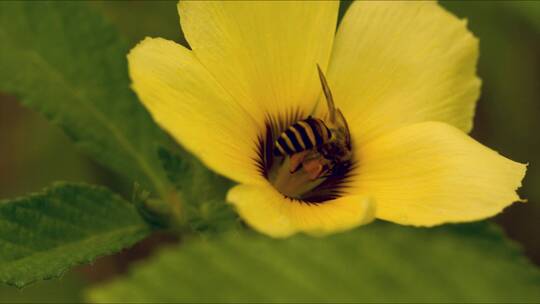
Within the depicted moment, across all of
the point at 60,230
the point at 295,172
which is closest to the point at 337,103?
the point at 295,172

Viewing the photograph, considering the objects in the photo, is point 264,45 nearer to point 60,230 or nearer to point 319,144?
point 319,144

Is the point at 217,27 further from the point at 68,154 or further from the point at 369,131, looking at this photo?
the point at 68,154

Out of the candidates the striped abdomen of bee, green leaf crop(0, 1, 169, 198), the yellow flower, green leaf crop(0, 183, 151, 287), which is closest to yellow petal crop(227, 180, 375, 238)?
the yellow flower

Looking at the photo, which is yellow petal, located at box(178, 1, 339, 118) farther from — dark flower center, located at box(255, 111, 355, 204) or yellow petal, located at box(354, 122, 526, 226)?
yellow petal, located at box(354, 122, 526, 226)

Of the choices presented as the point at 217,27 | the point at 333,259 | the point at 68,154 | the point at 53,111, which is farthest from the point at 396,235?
the point at 68,154

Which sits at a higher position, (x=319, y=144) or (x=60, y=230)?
(x=319, y=144)

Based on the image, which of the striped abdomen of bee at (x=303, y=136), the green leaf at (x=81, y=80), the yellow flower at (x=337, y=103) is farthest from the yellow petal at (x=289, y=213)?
the green leaf at (x=81, y=80)
